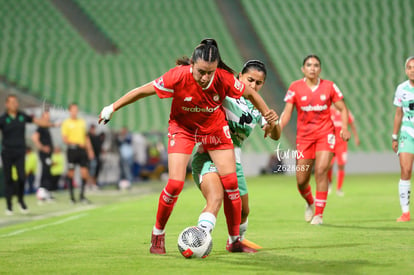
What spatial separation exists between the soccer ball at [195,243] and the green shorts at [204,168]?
61cm

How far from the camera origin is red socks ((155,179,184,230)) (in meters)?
6.33

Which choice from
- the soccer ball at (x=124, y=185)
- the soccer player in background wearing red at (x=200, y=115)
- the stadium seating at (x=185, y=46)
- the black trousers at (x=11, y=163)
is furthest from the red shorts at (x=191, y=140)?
the stadium seating at (x=185, y=46)

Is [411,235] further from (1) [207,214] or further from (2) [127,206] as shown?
(2) [127,206]

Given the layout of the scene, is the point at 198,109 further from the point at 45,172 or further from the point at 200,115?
the point at 45,172

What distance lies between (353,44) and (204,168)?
1048 inches

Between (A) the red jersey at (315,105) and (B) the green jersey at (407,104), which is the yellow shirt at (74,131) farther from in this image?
(B) the green jersey at (407,104)

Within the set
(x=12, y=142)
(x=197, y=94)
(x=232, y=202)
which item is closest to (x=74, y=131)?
(x=12, y=142)

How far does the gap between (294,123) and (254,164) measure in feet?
8.48

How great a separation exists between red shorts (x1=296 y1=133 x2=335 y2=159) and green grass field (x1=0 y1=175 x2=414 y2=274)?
0.94 metres

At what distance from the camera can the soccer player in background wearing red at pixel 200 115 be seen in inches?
237

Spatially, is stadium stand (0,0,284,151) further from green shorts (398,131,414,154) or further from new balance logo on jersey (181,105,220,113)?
new balance logo on jersey (181,105,220,113)

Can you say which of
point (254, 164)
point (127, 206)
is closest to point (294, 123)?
point (254, 164)

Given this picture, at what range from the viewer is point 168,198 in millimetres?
6402

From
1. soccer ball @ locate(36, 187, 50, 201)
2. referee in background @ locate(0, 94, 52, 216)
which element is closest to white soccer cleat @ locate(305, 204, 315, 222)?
referee in background @ locate(0, 94, 52, 216)
